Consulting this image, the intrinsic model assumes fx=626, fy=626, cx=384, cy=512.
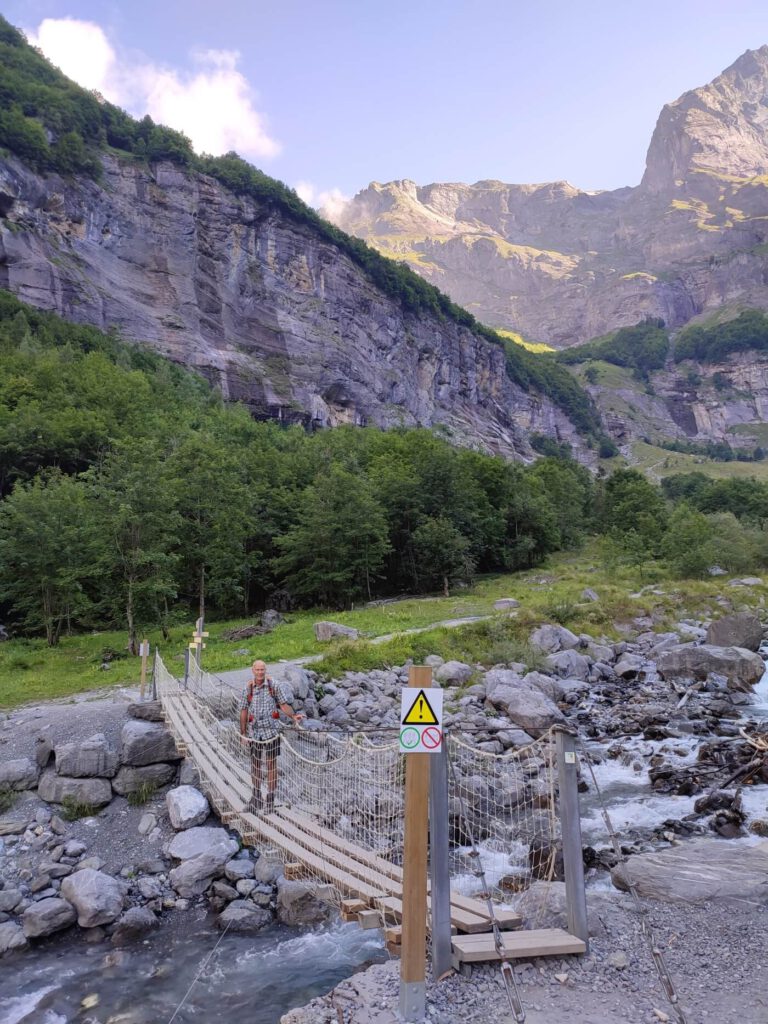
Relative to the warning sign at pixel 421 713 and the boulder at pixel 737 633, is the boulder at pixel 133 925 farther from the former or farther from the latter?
the boulder at pixel 737 633

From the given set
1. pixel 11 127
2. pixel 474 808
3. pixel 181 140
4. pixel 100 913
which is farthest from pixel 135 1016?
pixel 181 140

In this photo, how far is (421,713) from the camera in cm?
480

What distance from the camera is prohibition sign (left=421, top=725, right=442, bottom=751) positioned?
4754 mm

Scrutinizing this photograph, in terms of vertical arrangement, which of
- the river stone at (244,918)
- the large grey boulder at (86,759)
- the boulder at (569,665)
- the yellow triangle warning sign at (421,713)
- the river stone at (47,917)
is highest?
the yellow triangle warning sign at (421,713)

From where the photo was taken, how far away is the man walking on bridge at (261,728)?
9008 millimetres

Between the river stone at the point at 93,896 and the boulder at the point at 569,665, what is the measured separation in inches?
632

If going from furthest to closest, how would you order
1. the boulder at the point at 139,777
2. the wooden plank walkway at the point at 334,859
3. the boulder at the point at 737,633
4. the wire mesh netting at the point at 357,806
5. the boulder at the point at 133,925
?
1. the boulder at the point at 737,633
2. the boulder at the point at 139,777
3. the boulder at the point at 133,925
4. the wire mesh netting at the point at 357,806
5. the wooden plank walkway at the point at 334,859

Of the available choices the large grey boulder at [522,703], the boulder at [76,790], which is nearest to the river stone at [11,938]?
the boulder at [76,790]

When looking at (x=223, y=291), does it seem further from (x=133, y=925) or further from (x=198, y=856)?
(x=133, y=925)

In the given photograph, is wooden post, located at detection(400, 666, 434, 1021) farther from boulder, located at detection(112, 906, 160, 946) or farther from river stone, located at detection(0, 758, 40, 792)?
river stone, located at detection(0, 758, 40, 792)

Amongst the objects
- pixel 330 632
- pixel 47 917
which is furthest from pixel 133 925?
pixel 330 632

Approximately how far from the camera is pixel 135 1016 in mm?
6156

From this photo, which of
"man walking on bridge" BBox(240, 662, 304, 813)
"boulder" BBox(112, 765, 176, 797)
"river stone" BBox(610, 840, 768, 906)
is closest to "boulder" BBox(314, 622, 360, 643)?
"boulder" BBox(112, 765, 176, 797)

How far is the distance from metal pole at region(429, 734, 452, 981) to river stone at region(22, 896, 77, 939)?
5206 millimetres
